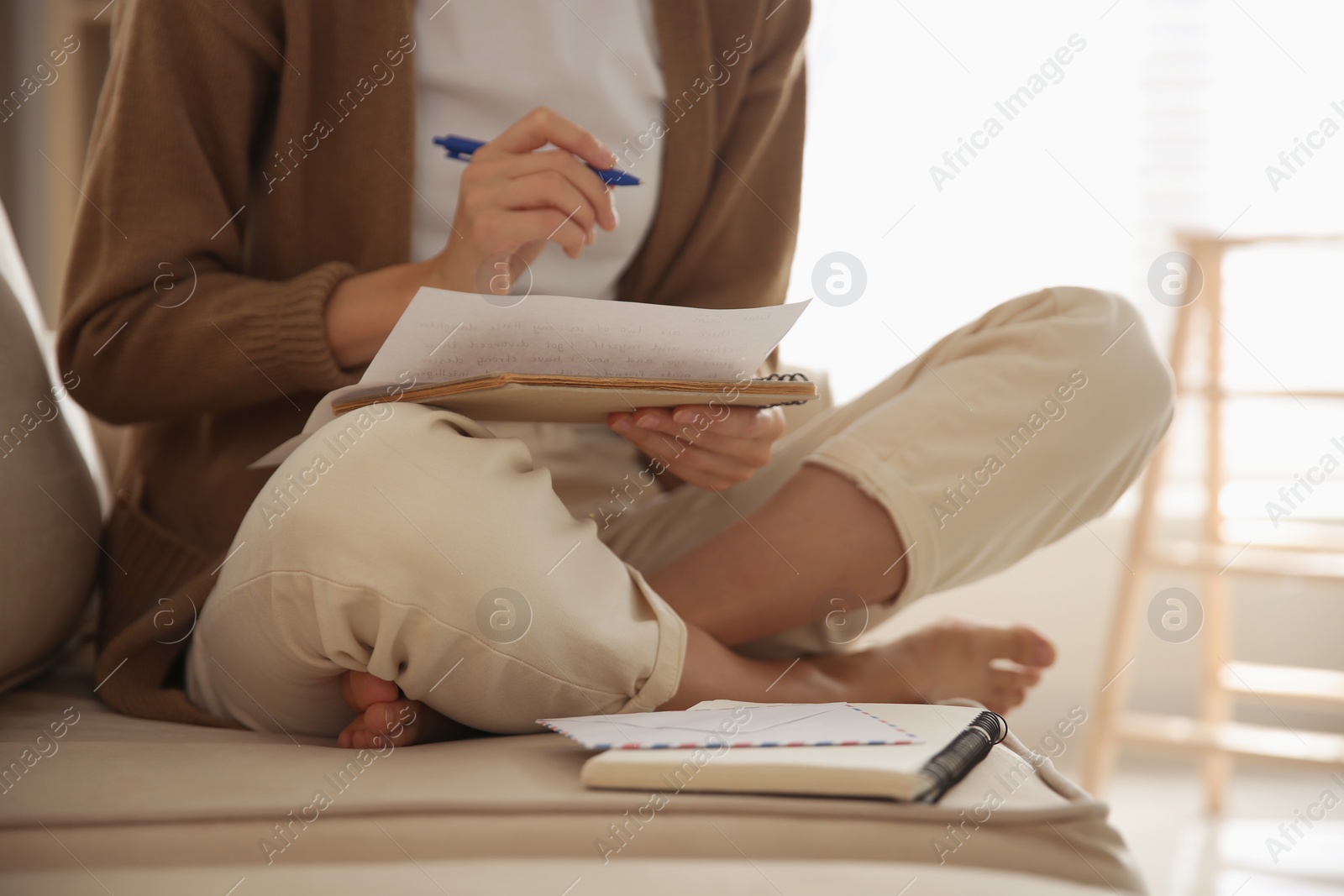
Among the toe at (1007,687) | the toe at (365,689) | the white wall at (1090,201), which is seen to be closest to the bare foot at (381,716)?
the toe at (365,689)

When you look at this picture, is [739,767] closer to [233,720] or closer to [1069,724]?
[233,720]

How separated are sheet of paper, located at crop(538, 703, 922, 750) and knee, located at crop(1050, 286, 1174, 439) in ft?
1.07

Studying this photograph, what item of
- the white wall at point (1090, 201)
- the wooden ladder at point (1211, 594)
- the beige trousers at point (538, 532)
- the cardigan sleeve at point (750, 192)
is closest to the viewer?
the beige trousers at point (538, 532)

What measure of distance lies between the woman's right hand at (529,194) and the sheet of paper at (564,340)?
11 cm

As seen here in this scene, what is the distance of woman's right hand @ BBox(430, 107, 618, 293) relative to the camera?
67cm

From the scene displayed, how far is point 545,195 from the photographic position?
0.67 meters

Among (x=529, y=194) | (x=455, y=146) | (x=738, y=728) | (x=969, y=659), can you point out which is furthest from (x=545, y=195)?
(x=969, y=659)

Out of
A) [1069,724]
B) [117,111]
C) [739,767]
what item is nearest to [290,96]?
[117,111]

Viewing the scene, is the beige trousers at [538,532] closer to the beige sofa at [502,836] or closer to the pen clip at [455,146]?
the beige sofa at [502,836]

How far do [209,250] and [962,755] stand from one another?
2.05ft

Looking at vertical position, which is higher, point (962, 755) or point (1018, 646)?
point (962, 755)

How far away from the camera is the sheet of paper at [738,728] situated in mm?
477

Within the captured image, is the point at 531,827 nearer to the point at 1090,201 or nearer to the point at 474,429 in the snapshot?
the point at 474,429

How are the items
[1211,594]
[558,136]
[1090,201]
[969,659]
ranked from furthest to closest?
[1090,201] < [1211,594] < [969,659] < [558,136]
